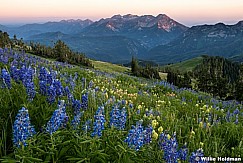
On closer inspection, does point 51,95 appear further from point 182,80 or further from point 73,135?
point 182,80

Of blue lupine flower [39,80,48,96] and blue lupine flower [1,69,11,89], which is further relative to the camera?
blue lupine flower [39,80,48,96]

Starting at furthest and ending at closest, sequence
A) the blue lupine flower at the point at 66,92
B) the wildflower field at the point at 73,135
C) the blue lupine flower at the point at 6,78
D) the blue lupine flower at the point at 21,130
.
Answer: the blue lupine flower at the point at 66,92, the blue lupine flower at the point at 6,78, the wildflower field at the point at 73,135, the blue lupine flower at the point at 21,130

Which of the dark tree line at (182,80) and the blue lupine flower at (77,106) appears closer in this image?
the blue lupine flower at (77,106)

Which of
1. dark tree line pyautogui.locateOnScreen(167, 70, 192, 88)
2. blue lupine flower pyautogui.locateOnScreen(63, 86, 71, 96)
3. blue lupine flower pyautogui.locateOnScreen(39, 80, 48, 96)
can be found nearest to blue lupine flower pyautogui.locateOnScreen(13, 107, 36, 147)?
blue lupine flower pyautogui.locateOnScreen(39, 80, 48, 96)

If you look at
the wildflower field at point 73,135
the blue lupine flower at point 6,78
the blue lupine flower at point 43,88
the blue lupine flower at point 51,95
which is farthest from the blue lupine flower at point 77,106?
the blue lupine flower at point 6,78

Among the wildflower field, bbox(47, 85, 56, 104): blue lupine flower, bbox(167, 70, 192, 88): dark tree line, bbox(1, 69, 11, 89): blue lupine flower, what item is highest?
bbox(1, 69, 11, 89): blue lupine flower

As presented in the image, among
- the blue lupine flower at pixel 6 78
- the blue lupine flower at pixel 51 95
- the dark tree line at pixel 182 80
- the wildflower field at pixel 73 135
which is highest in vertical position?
the blue lupine flower at pixel 6 78

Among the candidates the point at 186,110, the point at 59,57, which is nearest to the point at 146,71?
the point at 59,57

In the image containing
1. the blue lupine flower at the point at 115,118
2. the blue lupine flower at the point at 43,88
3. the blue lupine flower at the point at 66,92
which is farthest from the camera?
the blue lupine flower at the point at 66,92

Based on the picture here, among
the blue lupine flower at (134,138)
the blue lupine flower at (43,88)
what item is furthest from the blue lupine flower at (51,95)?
the blue lupine flower at (134,138)

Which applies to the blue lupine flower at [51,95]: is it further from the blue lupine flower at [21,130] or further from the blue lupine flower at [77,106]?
the blue lupine flower at [21,130]

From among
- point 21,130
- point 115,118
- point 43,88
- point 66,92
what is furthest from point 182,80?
point 21,130

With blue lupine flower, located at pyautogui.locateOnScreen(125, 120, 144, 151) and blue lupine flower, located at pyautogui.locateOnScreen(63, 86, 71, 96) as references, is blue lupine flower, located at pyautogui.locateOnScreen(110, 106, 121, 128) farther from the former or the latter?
blue lupine flower, located at pyautogui.locateOnScreen(63, 86, 71, 96)

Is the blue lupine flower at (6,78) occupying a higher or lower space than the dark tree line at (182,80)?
higher
